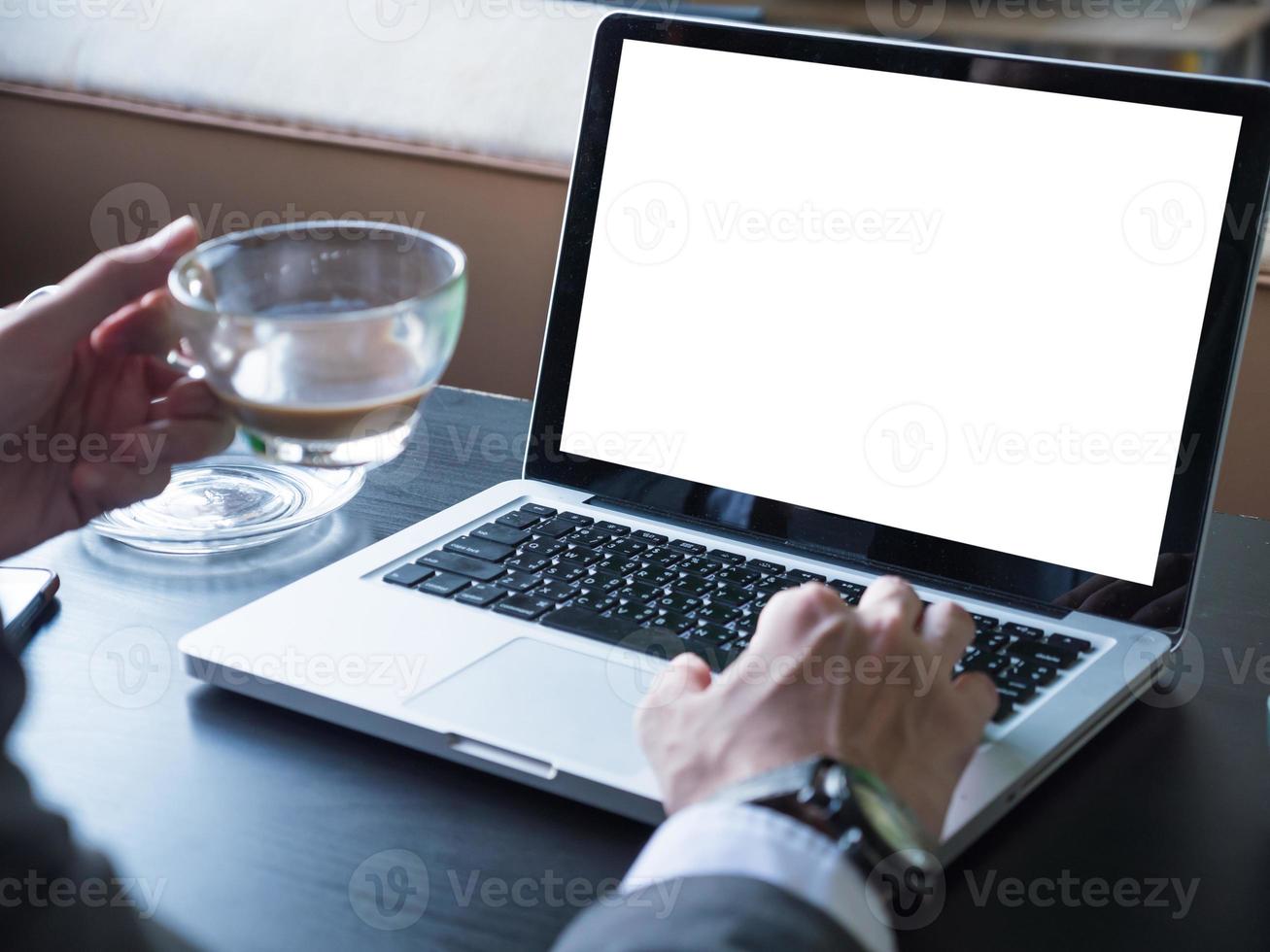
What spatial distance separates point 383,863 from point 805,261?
45 centimetres

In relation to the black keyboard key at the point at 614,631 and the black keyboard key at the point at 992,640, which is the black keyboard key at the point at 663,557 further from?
the black keyboard key at the point at 992,640

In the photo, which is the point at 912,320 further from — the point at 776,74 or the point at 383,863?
the point at 383,863

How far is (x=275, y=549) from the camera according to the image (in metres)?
0.83

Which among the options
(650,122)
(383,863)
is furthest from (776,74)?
(383,863)

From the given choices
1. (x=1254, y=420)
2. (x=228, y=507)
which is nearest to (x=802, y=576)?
(x=228, y=507)

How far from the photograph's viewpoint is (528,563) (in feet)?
2.50

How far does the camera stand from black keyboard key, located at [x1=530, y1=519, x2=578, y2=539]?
0.80m

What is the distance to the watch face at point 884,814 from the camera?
0.49m

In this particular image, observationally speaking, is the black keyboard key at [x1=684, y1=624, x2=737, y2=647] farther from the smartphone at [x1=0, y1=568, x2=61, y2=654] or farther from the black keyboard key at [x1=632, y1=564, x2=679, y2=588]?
the smartphone at [x1=0, y1=568, x2=61, y2=654]

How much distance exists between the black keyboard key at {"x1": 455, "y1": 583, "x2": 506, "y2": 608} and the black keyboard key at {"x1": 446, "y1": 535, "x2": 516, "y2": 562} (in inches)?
1.4

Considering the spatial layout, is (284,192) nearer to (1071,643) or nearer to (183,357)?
(183,357)

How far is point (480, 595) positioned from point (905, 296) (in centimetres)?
30


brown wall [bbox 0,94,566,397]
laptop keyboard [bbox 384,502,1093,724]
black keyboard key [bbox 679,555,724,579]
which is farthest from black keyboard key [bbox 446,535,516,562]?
brown wall [bbox 0,94,566,397]

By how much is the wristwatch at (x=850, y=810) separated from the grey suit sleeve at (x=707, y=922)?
0.05 meters
